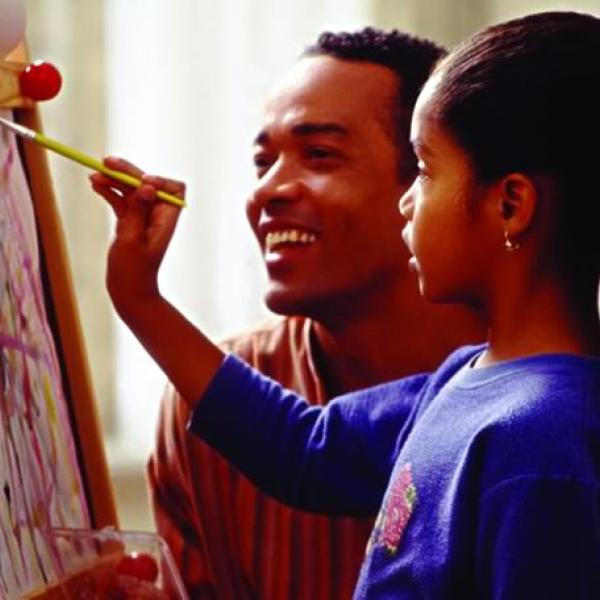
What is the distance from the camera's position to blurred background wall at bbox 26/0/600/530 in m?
3.17

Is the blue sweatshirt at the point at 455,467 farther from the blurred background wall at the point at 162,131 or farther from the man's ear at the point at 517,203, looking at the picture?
the blurred background wall at the point at 162,131

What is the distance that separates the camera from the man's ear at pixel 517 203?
3.77 feet

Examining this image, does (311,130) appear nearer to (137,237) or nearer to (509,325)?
(137,237)

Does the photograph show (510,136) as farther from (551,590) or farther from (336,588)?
(336,588)

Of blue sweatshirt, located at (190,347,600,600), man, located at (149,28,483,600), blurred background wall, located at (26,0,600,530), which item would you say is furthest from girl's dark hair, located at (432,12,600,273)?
blurred background wall, located at (26,0,600,530)

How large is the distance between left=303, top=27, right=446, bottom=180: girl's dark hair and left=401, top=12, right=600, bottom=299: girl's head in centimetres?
63

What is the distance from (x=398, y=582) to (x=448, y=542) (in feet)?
0.24

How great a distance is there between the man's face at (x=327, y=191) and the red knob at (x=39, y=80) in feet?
1.34

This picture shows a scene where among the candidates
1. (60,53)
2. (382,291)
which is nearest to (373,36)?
(382,291)

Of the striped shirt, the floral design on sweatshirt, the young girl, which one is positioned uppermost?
the young girl

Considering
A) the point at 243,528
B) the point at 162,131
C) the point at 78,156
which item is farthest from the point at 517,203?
the point at 162,131

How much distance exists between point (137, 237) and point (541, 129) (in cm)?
41

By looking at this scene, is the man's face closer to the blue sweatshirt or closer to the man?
the man

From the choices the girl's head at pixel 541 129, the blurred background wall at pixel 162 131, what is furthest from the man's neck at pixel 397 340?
the blurred background wall at pixel 162 131
